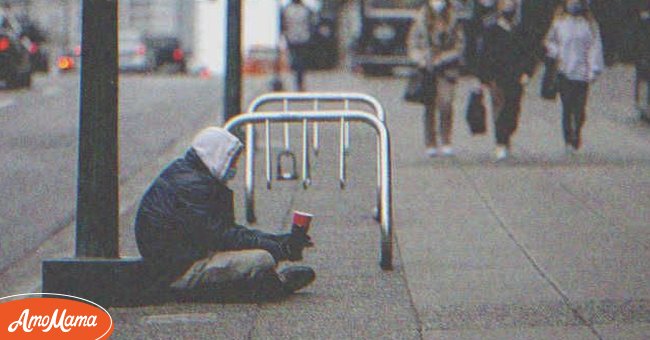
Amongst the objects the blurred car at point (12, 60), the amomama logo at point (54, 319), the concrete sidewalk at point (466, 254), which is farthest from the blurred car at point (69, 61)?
the amomama logo at point (54, 319)

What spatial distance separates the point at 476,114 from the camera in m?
15.3

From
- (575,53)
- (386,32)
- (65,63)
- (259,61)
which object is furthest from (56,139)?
(259,61)

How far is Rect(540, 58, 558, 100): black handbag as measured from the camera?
15531 millimetres

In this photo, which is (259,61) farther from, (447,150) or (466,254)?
(466,254)

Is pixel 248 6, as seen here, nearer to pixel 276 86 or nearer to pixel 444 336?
pixel 276 86

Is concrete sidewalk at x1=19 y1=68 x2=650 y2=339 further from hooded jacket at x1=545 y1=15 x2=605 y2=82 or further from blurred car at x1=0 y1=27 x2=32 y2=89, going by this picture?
blurred car at x1=0 y1=27 x2=32 y2=89

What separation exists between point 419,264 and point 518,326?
195 cm

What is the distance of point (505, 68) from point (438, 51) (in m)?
0.77

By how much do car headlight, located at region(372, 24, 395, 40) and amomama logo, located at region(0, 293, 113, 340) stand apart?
28850 mm

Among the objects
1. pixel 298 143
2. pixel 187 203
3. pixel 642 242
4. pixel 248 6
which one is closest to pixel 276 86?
pixel 298 143

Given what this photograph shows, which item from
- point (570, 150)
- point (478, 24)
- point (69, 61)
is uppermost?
point (478, 24)

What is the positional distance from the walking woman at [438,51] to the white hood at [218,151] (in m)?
7.22

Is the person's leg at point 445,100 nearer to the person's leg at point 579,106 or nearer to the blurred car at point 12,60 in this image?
the person's leg at point 579,106

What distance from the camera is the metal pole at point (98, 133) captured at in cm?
816
